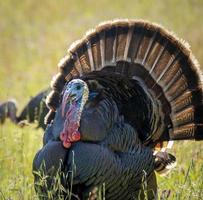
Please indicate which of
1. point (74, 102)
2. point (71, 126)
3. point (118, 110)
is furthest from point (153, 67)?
point (71, 126)

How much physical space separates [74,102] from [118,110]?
348 mm

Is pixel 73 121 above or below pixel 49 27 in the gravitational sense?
below

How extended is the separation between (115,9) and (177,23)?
5.51ft

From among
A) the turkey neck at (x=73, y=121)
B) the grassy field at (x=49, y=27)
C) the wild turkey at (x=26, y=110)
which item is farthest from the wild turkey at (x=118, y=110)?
the wild turkey at (x=26, y=110)

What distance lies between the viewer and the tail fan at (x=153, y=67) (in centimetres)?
538

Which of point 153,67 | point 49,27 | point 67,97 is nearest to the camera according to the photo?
point 67,97

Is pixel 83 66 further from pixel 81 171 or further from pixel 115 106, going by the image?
pixel 81 171

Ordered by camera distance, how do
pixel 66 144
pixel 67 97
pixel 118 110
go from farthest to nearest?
pixel 118 110 < pixel 67 97 < pixel 66 144

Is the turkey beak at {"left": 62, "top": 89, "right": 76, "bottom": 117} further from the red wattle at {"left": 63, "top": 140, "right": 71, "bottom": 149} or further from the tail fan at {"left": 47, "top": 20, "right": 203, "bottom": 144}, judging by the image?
the tail fan at {"left": 47, "top": 20, "right": 203, "bottom": 144}

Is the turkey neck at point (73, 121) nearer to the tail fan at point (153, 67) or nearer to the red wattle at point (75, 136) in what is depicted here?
the red wattle at point (75, 136)

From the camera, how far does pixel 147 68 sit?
548 cm

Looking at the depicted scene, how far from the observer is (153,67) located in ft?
17.9

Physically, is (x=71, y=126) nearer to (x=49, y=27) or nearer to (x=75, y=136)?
(x=75, y=136)

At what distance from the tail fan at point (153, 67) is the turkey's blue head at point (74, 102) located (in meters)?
0.69
